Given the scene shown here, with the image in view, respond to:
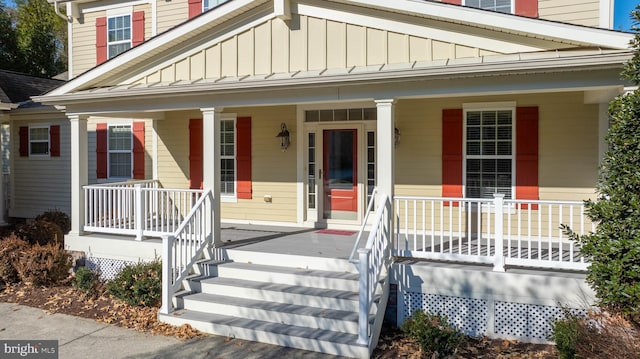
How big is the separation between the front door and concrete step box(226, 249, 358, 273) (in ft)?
8.68

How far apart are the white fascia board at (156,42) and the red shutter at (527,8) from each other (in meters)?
4.51

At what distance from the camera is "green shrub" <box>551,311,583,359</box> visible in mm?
4660

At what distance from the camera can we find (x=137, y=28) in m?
11.1

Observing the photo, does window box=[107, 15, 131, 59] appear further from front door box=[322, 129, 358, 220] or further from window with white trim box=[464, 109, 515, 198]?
window with white trim box=[464, 109, 515, 198]

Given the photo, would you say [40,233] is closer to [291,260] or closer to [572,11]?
[291,260]

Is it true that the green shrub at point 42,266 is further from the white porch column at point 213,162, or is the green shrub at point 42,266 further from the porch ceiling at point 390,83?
the white porch column at point 213,162

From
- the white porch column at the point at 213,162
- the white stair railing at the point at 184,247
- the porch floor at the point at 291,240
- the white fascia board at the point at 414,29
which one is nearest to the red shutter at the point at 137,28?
the white porch column at the point at 213,162

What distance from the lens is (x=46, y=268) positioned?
7586 millimetres

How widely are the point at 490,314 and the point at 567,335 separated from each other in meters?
1.07

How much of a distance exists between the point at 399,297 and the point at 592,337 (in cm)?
230

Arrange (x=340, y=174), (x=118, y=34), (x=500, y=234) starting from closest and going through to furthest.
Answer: (x=500, y=234) < (x=340, y=174) < (x=118, y=34)

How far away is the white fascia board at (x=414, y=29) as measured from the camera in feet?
21.0

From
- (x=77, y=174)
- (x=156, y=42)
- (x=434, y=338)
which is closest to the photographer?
(x=434, y=338)

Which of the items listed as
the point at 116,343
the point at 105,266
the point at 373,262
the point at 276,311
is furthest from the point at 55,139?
the point at 373,262
